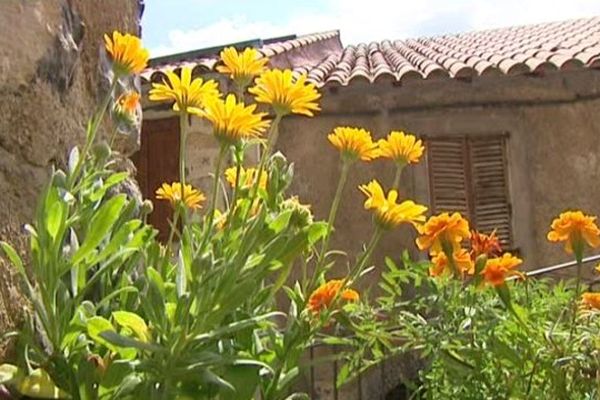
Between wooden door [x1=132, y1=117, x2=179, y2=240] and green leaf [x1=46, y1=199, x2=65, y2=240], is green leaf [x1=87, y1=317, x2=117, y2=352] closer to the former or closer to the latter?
green leaf [x1=46, y1=199, x2=65, y2=240]

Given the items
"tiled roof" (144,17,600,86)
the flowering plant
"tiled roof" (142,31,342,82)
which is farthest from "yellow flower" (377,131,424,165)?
"tiled roof" (142,31,342,82)

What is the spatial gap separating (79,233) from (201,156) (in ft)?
19.3

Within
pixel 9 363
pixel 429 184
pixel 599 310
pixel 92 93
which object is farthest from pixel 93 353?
pixel 429 184

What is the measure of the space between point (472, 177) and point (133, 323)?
273 inches

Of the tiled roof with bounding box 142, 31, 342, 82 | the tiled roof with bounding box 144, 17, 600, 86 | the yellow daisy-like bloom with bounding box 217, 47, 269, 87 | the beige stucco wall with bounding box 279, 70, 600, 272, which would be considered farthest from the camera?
the tiled roof with bounding box 142, 31, 342, 82

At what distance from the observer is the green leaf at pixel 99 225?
105 centimetres

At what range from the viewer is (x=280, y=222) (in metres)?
1.16

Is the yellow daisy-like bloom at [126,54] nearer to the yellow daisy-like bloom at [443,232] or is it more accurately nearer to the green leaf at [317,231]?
the green leaf at [317,231]

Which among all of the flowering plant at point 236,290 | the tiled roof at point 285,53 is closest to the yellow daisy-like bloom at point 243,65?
the flowering plant at point 236,290

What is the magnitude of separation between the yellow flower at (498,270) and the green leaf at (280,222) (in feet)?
1.48

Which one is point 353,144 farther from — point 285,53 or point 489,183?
point 285,53

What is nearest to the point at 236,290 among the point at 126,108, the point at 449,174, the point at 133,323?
the point at 133,323

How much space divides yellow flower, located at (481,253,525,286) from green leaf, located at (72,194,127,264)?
2.27 feet

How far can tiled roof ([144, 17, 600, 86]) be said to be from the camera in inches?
267
